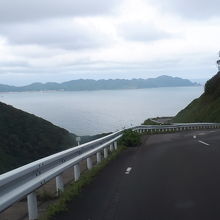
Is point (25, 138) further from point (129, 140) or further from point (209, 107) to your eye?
point (209, 107)

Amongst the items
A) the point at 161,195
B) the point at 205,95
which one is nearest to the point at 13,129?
the point at 161,195

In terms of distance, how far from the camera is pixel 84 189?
10.3 metres

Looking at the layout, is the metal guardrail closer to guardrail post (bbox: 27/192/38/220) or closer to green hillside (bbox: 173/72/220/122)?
guardrail post (bbox: 27/192/38/220)

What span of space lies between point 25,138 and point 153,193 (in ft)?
60.2

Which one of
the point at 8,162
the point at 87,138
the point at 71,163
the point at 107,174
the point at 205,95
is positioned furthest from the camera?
the point at 205,95

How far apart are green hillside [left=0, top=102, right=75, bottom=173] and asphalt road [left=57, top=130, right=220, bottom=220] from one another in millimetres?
9110

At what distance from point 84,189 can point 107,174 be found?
2413 mm

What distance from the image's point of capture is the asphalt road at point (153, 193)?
25.1 ft

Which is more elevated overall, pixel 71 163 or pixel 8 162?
pixel 71 163

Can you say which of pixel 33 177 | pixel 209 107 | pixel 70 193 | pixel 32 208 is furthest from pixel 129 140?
pixel 209 107

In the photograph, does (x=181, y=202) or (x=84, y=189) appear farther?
(x=84, y=189)

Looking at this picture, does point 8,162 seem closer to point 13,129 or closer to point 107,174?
point 13,129

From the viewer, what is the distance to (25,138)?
88.4ft

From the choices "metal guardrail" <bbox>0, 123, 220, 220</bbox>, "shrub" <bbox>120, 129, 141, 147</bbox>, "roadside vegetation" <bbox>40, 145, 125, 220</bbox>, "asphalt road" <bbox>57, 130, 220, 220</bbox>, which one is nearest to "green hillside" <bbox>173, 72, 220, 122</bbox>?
"shrub" <bbox>120, 129, 141, 147</bbox>
